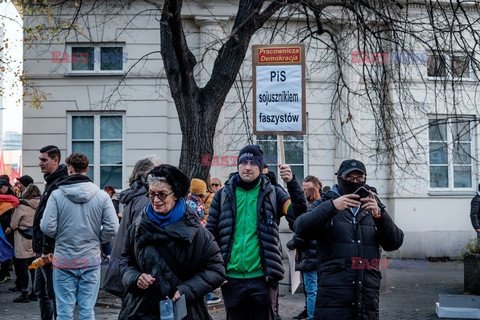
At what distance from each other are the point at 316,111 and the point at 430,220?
175 inches

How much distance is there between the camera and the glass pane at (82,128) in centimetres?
1867

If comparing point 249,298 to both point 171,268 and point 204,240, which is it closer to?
point 204,240

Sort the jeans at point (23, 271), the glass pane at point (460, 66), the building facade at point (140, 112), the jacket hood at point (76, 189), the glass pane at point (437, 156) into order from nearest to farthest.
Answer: the jacket hood at point (76, 189), the glass pane at point (460, 66), the jeans at point (23, 271), the building facade at point (140, 112), the glass pane at point (437, 156)

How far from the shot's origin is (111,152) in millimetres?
18719

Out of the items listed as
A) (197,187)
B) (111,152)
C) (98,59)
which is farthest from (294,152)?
(197,187)

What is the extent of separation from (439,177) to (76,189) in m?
14.8

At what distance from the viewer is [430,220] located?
1942cm

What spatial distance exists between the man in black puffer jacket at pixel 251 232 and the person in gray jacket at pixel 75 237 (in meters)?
1.52

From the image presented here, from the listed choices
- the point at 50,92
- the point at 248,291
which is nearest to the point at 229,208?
the point at 248,291

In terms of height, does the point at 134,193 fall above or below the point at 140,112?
below

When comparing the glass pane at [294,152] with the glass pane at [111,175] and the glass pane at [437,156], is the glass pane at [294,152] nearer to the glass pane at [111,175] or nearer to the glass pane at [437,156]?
the glass pane at [437,156]

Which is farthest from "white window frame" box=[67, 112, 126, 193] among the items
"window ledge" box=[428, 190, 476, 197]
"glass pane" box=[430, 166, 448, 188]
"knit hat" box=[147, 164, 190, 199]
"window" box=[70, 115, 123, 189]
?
"knit hat" box=[147, 164, 190, 199]

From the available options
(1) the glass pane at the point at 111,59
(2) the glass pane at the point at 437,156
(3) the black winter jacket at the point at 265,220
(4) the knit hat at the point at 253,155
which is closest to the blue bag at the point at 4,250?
(3) the black winter jacket at the point at 265,220

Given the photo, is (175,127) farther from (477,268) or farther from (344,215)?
(344,215)
